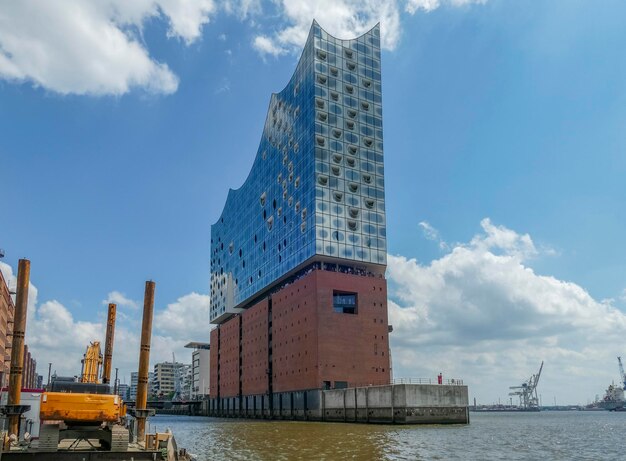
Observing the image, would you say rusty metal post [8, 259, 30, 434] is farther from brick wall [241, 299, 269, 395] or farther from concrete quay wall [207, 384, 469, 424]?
brick wall [241, 299, 269, 395]

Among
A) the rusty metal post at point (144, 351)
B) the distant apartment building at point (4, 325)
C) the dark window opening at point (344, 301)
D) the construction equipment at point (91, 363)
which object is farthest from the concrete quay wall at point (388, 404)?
the rusty metal post at point (144, 351)

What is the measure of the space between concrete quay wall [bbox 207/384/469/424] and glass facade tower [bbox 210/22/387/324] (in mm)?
23403

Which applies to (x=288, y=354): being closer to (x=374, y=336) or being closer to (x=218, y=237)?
(x=374, y=336)

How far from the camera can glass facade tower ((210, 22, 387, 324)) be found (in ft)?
348

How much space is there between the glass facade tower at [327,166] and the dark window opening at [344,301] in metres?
6.18

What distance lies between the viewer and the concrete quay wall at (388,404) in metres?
79.8

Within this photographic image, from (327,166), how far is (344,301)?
77.5 ft

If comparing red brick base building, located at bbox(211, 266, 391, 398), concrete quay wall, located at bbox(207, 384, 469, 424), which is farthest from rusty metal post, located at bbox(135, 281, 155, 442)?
red brick base building, located at bbox(211, 266, 391, 398)

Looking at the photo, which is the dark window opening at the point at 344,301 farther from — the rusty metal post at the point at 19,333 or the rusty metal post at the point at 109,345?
the rusty metal post at the point at 19,333

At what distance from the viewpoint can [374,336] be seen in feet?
334

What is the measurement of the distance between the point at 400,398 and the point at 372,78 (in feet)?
210

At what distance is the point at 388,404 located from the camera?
8156cm

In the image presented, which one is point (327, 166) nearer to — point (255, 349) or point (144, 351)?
point (255, 349)

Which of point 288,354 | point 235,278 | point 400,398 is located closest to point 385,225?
point 288,354
